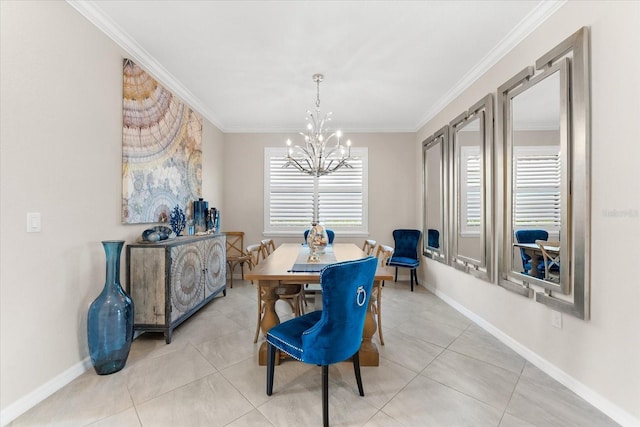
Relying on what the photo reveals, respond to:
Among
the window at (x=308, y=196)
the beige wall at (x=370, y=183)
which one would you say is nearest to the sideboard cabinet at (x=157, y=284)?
the beige wall at (x=370, y=183)

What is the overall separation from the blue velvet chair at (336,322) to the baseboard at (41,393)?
157 centimetres

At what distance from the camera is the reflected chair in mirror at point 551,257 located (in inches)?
80.0

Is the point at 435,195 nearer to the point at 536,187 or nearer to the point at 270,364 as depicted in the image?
the point at 536,187

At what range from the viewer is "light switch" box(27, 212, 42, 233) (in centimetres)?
173

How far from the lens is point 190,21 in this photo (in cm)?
227

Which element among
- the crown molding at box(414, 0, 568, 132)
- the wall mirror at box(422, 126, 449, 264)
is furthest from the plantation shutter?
the crown molding at box(414, 0, 568, 132)

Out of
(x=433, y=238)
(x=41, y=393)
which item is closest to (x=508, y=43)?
(x=433, y=238)

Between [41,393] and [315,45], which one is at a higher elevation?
[315,45]

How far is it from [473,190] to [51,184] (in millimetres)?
3773

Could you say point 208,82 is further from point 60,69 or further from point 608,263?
point 608,263

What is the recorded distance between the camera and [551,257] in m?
2.10

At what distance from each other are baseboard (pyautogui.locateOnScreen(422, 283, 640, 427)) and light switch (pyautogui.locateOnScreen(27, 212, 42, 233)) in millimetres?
3696

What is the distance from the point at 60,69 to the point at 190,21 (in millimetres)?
1000

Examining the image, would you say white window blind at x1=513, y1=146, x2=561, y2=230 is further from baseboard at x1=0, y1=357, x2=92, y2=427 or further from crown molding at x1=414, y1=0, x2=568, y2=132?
baseboard at x1=0, y1=357, x2=92, y2=427
